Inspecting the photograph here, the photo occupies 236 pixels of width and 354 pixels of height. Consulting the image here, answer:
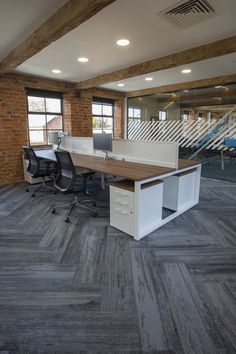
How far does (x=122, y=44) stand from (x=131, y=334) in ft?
11.0

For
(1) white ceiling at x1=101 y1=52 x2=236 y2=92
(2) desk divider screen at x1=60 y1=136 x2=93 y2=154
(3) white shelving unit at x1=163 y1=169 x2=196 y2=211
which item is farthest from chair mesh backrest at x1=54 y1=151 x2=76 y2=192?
(1) white ceiling at x1=101 y1=52 x2=236 y2=92

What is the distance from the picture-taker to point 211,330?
140 cm

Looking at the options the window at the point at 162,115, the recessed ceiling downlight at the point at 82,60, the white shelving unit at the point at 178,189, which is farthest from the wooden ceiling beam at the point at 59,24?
the window at the point at 162,115

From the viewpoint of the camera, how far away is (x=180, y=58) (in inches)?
132

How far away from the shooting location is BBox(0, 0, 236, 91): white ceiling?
2180mm

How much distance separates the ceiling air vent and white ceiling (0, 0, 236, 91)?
3.0 inches

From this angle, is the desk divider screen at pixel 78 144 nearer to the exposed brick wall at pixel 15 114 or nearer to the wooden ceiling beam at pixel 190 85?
the exposed brick wall at pixel 15 114

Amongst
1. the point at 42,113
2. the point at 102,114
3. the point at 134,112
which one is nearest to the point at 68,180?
the point at 42,113

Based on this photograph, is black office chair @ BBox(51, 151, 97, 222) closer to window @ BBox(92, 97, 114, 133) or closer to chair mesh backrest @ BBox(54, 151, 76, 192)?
chair mesh backrest @ BBox(54, 151, 76, 192)

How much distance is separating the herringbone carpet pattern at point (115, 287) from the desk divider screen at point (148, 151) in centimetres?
87

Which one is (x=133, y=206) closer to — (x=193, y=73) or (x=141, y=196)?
(x=141, y=196)

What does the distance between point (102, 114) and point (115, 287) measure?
5.87m

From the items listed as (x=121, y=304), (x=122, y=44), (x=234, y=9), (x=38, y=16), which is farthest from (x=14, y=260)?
(x=234, y=9)

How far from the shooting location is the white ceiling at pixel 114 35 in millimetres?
2180
